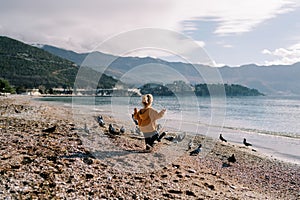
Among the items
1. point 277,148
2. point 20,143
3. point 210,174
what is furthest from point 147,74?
point 277,148

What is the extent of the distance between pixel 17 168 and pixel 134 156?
14.6 feet

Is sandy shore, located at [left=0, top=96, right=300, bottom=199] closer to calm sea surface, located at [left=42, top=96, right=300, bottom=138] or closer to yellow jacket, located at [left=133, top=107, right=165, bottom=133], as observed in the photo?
yellow jacket, located at [left=133, top=107, right=165, bottom=133]

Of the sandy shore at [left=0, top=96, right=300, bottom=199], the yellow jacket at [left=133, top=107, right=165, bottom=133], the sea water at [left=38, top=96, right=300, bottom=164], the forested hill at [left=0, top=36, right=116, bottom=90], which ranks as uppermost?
the forested hill at [left=0, top=36, right=116, bottom=90]

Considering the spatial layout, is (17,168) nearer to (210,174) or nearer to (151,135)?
(151,135)

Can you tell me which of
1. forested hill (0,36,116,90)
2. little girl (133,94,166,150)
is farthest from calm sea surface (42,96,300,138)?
forested hill (0,36,116,90)

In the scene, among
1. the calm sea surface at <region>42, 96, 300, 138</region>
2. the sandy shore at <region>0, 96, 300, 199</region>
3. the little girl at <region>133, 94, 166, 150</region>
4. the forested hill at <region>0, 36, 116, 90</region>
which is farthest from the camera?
the forested hill at <region>0, 36, 116, 90</region>

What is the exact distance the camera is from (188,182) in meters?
10.1

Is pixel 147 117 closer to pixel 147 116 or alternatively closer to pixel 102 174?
pixel 147 116

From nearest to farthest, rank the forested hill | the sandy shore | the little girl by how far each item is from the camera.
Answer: the sandy shore → the little girl → the forested hill

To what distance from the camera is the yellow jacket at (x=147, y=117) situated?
472 inches

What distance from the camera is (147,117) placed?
1213 centimetres

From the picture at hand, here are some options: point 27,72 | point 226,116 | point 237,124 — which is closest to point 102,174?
point 237,124

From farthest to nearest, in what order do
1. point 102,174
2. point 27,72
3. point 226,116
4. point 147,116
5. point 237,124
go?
point 27,72 < point 226,116 < point 237,124 < point 147,116 < point 102,174

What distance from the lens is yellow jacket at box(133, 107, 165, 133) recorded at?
39.3 ft
